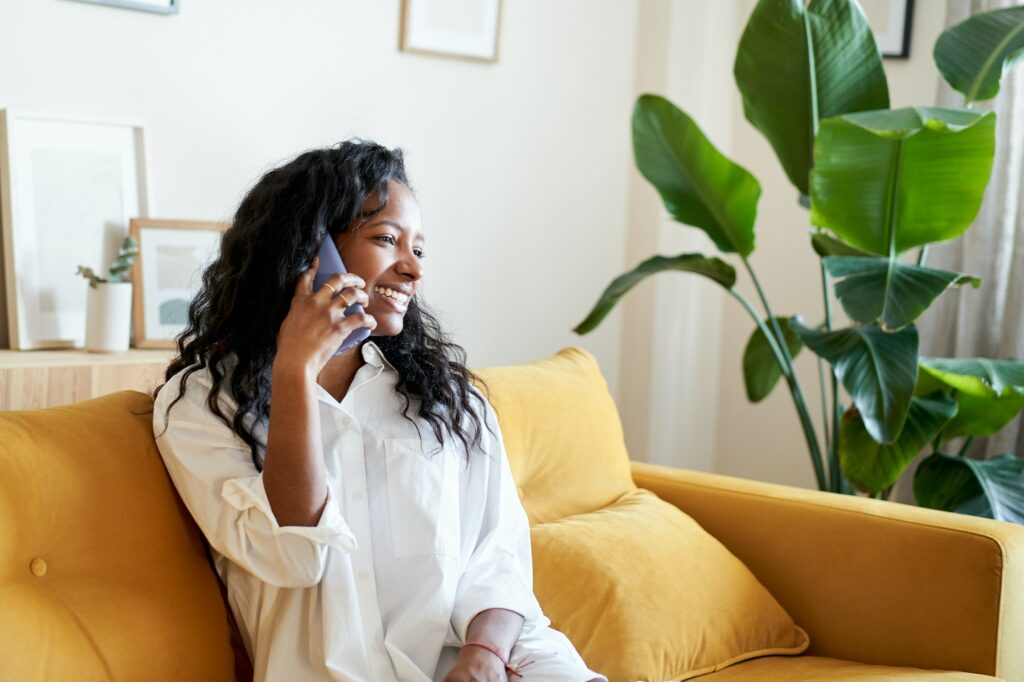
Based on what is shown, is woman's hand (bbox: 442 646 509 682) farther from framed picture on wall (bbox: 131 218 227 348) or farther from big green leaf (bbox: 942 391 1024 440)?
Result: big green leaf (bbox: 942 391 1024 440)

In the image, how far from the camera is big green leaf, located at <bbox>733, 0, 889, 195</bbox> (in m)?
2.41

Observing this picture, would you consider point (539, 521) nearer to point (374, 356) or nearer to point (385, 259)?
point (374, 356)

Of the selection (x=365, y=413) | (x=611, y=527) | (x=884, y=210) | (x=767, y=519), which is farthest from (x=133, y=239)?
(x=884, y=210)

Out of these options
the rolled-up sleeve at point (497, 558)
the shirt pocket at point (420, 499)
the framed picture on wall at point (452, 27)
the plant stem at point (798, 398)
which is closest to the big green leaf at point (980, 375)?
the plant stem at point (798, 398)

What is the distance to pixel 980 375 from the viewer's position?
7.31 ft

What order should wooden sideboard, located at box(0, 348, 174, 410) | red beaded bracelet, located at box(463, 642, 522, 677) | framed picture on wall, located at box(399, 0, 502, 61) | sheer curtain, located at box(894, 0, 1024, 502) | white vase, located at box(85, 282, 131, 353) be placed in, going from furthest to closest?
framed picture on wall, located at box(399, 0, 502, 61)
sheer curtain, located at box(894, 0, 1024, 502)
white vase, located at box(85, 282, 131, 353)
wooden sideboard, located at box(0, 348, 174, 410)
red beaded bracelet, located at box(463, 642, 522, 677)

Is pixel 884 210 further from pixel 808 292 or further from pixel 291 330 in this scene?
pixel 291 330

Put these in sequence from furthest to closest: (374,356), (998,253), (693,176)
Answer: (998,253)
(693,176)
(374,356)

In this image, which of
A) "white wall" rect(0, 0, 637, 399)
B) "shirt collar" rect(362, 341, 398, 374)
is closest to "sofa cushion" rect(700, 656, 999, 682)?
"shirt collar" rect(362, 341, 398, 374)

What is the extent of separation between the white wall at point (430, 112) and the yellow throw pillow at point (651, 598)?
93 centimetres

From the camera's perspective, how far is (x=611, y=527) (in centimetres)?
193

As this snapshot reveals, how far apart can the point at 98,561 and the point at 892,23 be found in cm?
257

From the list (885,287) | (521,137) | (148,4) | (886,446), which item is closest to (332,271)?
(885,287)

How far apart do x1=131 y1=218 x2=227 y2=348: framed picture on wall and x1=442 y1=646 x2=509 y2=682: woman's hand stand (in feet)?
3.76
